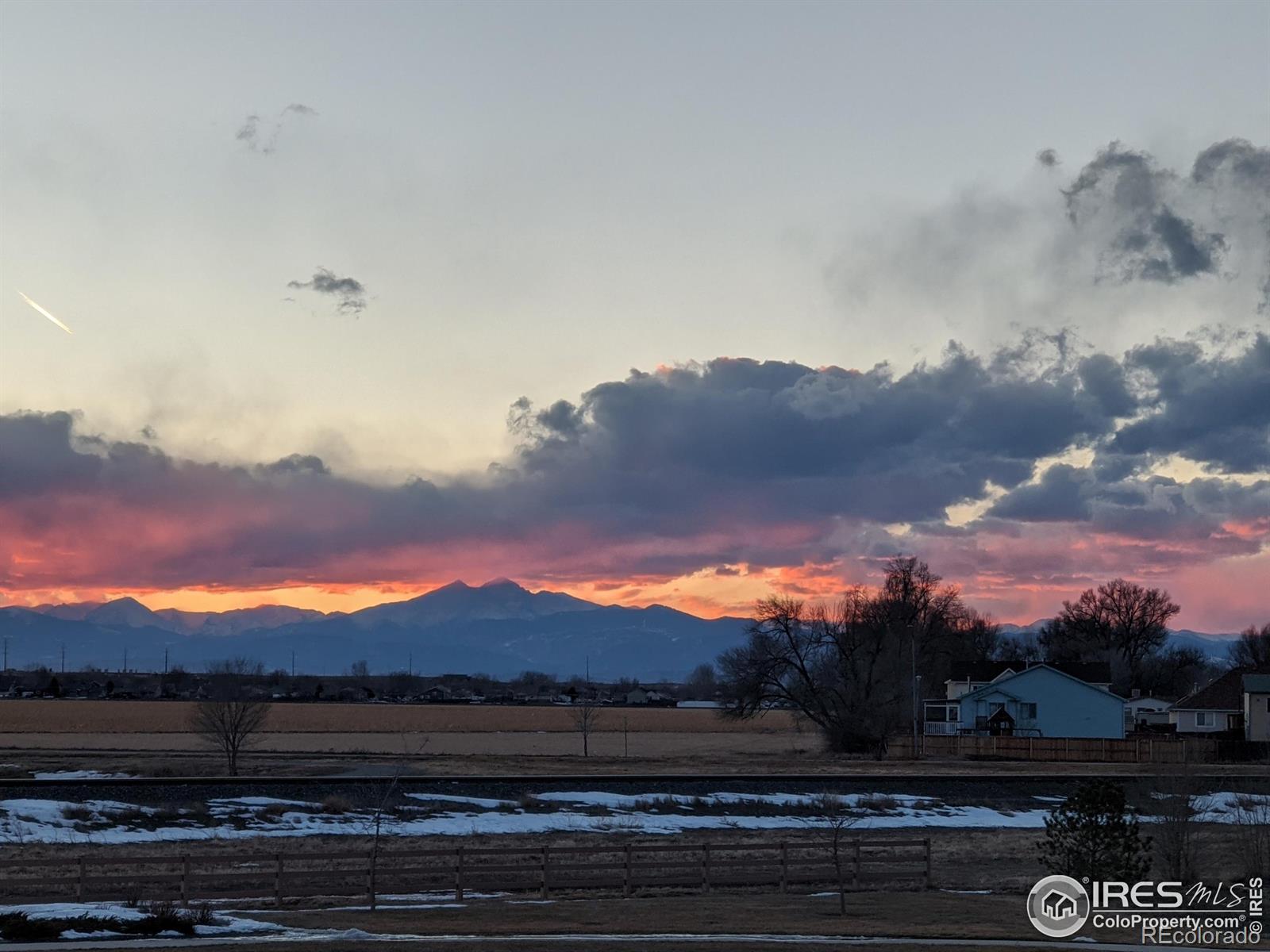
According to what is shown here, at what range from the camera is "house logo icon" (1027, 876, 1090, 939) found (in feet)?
92.4

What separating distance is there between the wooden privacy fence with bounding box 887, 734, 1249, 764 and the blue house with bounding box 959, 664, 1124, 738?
606cm

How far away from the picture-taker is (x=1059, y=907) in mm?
29594

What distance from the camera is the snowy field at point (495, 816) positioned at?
46.6 meters

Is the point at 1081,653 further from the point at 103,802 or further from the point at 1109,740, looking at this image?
the point at 103,802

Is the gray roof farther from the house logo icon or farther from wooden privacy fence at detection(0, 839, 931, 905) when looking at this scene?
the house logo icon

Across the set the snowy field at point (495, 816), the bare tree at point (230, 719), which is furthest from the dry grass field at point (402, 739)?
the snowy field at point (495, 816)

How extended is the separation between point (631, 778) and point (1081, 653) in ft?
441

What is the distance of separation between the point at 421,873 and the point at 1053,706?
260ft

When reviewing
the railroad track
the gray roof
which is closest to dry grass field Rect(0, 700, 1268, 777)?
the railroad track

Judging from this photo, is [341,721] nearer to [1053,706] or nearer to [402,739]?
[402,739]

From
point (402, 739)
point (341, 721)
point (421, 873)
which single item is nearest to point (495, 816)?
point (421, 873)

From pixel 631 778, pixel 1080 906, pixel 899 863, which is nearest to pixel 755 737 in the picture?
pixel 631 778

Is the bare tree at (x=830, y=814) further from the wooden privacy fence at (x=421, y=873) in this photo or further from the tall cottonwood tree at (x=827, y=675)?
the tall cottonwood tree at (x=827, y=675)

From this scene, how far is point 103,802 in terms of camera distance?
165 ft
